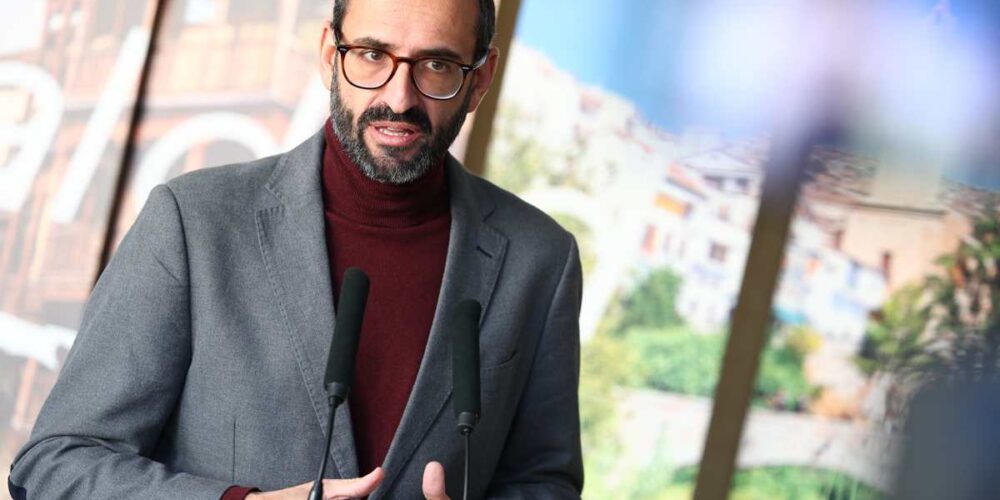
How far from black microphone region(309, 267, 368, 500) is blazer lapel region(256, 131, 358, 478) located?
11.6 inches

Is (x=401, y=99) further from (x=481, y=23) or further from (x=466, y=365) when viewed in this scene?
(x=466, y=365)

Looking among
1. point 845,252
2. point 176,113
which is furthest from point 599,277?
point 176,113

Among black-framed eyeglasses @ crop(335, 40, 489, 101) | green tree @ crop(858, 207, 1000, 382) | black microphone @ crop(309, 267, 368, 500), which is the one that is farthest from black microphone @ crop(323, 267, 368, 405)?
green tree @ crop(858, 207, 1000, 382)

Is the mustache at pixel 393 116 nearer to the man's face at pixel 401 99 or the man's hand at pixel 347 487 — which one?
the man's face at pixel 401 99

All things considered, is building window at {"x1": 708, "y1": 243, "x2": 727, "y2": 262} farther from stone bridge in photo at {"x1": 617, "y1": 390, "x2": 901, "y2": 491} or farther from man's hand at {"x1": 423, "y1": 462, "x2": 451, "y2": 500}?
man's hand at {"x1": 423, "y1": 462, "x2": 451, "y2": 500}

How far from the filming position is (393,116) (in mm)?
1798

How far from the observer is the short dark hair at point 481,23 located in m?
1.87

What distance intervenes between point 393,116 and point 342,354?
0.48 metres

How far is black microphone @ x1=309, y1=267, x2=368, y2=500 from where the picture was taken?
1.39 meters

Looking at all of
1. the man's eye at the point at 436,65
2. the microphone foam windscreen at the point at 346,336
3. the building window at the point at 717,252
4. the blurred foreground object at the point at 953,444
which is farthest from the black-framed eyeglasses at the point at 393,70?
the blurred foreground object at the point at 953,444

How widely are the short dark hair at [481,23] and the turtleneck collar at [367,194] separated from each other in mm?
164

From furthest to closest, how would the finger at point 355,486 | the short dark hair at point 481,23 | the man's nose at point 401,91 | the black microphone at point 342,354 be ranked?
the short dark hair at point 481,23
the man's nose at point 401,91
the finger at point 355,486
the black microphone at point 342,354

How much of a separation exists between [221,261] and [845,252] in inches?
133

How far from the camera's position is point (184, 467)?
1778 mm
